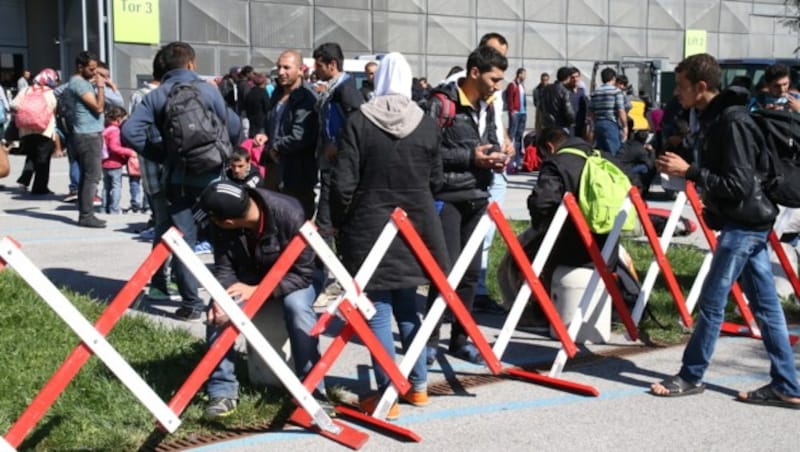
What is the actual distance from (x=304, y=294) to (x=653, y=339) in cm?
281

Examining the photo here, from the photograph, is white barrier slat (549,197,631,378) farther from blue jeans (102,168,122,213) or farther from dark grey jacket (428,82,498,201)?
blue jeans (102,168,122,213)

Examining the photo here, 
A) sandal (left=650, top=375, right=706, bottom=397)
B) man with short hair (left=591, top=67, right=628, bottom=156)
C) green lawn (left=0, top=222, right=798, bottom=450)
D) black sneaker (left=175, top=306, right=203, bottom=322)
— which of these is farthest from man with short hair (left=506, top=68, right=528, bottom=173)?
sandal (left=650, top=375, right=706, bottom=397)

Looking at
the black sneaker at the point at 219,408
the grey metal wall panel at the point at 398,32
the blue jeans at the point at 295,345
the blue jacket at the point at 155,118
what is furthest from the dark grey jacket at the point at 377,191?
the grey metal wall panel at the point at 398,32

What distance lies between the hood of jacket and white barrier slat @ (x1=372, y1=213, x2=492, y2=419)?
30.9 inches

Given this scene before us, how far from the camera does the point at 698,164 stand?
Result: 18.6 feet

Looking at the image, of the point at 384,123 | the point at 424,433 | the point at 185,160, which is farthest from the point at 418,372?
the point at 185,160

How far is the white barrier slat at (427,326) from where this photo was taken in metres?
5.32

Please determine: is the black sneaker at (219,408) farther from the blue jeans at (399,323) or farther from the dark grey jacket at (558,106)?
the dark grey jacket at (558,106)

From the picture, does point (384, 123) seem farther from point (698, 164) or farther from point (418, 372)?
point (698, 164)

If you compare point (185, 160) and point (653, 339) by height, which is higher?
point (185, 160)

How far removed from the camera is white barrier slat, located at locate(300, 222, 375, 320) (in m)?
4.98

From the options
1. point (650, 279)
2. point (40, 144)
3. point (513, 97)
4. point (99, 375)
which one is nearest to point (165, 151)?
point (99, 375)

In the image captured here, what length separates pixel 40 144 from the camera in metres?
14.5

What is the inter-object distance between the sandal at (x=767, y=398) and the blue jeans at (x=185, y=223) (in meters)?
3.70
